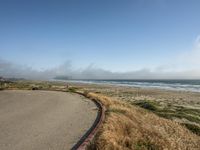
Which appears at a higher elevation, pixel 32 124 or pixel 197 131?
pixel 32 124

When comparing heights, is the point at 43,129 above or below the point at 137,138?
above

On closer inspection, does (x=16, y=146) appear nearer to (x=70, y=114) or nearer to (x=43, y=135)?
(x=43, y=135)

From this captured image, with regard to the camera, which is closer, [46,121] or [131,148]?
[131,148]

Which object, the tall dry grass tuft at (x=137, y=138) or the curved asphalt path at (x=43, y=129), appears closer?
the curved asphalt path at (x=43, y=129)

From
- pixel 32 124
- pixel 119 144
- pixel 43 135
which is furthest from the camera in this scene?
pixel 32 124

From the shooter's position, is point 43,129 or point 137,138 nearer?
point 137,138

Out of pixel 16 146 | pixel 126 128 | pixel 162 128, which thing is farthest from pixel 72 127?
pixel 162 128

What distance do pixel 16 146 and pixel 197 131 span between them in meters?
11.2

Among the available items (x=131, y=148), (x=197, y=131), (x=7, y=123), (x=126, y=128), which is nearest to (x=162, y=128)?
(x=197, y=131)

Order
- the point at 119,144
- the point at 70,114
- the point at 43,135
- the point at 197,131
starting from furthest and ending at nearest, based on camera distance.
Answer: the point at 197,131 < the point at 70,114 < the point at 43,135 < the point at 119,144

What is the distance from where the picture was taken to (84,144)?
25.8 feet

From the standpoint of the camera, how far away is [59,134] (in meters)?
9.38

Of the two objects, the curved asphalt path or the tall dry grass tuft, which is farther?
the tall dry grass tuft

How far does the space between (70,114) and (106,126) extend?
13.3ft
